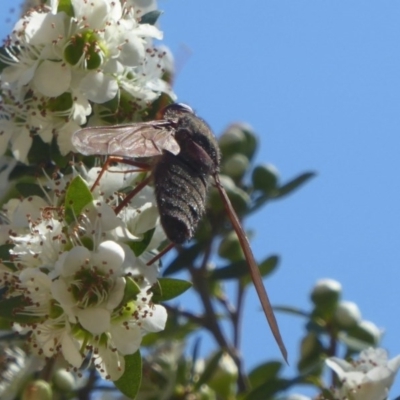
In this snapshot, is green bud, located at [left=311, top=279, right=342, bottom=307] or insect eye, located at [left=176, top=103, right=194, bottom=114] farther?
green bud, located at [left=311, top=279, right=342, bottom=307]

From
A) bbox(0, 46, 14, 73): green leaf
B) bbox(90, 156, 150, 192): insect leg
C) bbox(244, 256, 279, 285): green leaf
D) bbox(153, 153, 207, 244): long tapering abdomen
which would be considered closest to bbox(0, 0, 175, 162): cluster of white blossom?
bbox(0, 46, 14, 73): green leaf

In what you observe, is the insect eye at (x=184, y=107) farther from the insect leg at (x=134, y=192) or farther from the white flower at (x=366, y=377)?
the white flower at (x=366, y=377)

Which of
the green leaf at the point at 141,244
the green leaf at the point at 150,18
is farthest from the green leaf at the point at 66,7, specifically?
the green leaf at the point at 141,244

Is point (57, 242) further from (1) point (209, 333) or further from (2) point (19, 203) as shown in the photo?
(1) point (209, 333)

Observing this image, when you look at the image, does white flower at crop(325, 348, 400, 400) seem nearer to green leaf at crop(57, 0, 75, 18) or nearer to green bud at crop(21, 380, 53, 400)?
green bud at crop(21, 380, 53, 400)

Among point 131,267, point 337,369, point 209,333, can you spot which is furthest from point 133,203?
point 209,333
